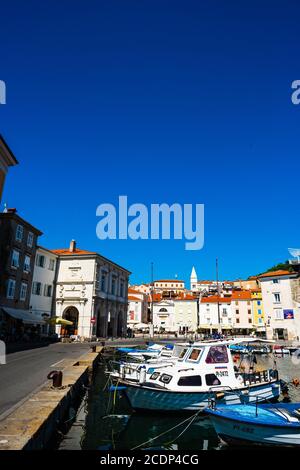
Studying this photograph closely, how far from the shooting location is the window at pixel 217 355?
1568 centimetres

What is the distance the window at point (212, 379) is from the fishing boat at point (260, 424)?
334 cm

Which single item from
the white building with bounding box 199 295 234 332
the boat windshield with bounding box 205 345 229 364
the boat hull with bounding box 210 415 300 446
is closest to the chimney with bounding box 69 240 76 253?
the white building with bounding box 199 295 234 332

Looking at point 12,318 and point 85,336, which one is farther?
point 85,336

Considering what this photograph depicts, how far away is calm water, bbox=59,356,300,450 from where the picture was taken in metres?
10.7

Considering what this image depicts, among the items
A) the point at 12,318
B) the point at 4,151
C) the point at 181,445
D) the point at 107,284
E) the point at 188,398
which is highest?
the point at 4,151

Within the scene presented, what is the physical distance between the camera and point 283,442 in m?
9.62

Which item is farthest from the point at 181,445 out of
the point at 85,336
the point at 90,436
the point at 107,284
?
the point at 107,284

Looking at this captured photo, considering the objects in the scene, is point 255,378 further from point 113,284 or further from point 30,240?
point 113,284

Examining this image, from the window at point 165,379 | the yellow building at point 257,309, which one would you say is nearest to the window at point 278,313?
the yellow building at point 257,309

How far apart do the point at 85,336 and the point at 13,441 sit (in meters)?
47.4

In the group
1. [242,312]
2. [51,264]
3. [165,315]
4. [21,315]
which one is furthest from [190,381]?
[165,315]

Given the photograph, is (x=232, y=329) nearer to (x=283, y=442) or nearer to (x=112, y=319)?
(x=112, y=319)

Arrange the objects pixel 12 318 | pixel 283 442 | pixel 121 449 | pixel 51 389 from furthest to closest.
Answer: pixel 12 318
pixel 51 389
pixel 121 449
pixel 283 442

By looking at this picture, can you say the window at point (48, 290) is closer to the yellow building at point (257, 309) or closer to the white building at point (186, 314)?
the yellow building at point (257, 309)
